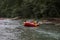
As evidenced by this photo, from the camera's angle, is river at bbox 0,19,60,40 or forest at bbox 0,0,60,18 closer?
river at bbox 0,19,60,40

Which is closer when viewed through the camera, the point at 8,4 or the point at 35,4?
the point at 35,4

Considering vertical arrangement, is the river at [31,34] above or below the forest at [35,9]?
above

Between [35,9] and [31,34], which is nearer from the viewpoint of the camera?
[31,34]

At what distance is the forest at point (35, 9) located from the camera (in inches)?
Answer: 1587

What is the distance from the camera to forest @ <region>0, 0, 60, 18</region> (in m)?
40.3

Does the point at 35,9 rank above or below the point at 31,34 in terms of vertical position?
below

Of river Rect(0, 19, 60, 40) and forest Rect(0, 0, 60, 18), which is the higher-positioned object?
river Rect(0, 19, 60, 40)

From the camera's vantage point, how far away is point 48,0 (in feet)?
131

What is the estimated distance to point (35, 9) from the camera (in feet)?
140

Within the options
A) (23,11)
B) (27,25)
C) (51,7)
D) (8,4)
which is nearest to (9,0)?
(8,4)

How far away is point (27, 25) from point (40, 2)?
1342 cm

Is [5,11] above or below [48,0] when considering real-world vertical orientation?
below

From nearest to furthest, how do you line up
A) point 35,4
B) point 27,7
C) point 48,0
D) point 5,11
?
point 48,0
point 35,4
point 27,7
point 5,11

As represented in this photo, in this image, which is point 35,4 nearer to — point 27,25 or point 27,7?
point 27,7
